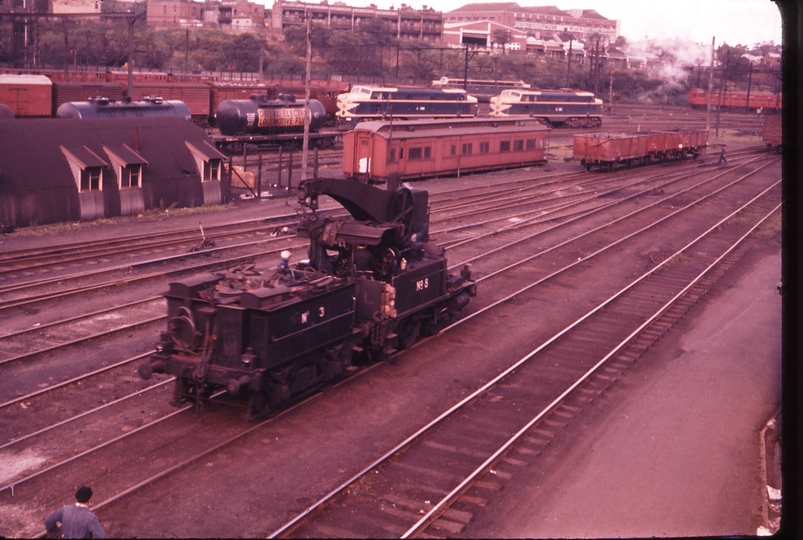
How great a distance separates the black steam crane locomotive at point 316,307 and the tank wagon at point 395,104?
4012 cm

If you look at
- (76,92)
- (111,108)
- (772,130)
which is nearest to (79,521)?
(111,108)

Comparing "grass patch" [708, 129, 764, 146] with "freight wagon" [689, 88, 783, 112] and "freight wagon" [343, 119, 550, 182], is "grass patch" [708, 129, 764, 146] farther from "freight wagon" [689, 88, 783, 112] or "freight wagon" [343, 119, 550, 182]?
"freight wagon" [343, 119, 550, 182]

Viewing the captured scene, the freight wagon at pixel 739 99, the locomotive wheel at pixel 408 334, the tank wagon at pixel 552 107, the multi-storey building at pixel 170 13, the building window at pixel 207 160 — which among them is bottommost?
the locomotive wheel at pixel 408 334

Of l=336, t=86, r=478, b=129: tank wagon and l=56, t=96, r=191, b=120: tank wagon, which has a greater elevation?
Result: l=336, t=86, r=478, b=129: tank wagon

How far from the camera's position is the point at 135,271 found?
2186cm

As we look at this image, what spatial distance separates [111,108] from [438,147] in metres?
16.5

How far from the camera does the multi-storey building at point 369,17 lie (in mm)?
135250

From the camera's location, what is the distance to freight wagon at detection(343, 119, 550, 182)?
39656mm

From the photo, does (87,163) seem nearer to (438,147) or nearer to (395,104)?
(438,147)

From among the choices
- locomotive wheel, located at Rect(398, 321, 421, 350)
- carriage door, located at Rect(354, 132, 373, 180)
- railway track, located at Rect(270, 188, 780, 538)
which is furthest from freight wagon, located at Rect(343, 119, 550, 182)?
locomotive wheel, located at Rect(398, 321, 421, 350)

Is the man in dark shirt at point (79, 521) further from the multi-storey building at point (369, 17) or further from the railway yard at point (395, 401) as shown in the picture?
the multi-storey building at point (369, 17)

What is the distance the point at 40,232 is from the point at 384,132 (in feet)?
59.1

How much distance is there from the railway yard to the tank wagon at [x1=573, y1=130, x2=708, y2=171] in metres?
18.7

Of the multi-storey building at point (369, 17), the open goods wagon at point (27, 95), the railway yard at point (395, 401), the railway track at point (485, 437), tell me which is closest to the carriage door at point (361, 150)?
the railway yard at point (395, 401)
